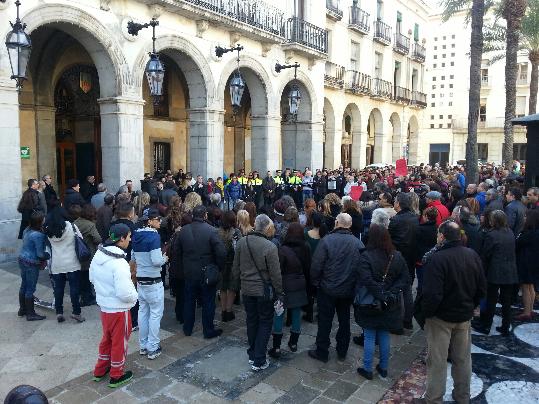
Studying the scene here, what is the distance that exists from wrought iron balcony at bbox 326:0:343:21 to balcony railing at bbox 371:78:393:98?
16.0ft

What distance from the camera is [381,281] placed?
476 cm

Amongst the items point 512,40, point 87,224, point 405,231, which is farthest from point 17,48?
point 512,40

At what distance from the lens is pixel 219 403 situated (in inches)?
175

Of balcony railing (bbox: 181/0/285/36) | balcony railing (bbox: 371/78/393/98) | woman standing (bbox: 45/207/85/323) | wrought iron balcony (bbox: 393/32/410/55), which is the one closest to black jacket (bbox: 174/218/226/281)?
woman standing (bbox: 45/207/85/323)

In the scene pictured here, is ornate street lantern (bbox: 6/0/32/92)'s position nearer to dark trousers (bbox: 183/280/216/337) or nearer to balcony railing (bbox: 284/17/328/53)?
dark trousers (bbox: 183/280/216/337)

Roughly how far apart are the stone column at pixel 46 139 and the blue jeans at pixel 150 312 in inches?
405

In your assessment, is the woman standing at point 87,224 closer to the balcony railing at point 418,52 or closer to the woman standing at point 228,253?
the woman standing at point 228,253

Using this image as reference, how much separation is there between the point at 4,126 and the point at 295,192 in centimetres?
934

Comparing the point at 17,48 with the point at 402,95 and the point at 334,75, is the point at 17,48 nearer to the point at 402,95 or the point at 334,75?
the point at 334,75

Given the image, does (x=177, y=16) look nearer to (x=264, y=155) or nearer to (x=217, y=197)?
(x=264, y=155)

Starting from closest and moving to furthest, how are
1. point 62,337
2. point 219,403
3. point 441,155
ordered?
point 219,403
point 62,337
point 441,155

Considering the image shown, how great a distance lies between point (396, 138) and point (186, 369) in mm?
26754

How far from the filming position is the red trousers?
15.1 ft

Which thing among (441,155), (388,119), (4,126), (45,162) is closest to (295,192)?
(45,162)
